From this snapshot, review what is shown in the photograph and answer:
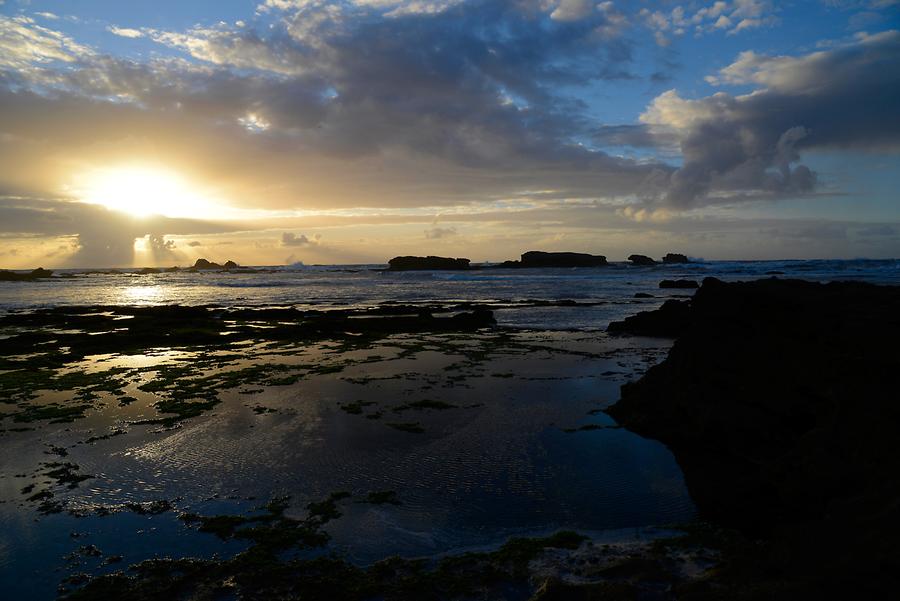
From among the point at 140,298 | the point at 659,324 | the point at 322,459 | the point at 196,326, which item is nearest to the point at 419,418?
the point at 322,459

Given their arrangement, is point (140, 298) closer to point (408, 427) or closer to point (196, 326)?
point (196, 326)

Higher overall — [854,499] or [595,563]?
[854,499]

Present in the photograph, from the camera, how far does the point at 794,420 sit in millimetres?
10875

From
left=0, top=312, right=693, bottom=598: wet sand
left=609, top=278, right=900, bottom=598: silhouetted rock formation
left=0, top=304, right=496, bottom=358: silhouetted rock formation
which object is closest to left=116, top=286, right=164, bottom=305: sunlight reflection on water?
left=0, top=304, right=496, bottom=358: silhouetted rock formation

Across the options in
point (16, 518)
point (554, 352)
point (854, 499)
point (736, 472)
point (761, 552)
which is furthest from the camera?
point (554, 352)

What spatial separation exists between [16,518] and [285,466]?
443cm

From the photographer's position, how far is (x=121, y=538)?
825 centimetres

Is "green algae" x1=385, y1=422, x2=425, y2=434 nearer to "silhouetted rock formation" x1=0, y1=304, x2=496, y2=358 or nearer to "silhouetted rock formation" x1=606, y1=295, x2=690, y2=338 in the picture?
"silhouetted rock formation" x1=0, y1=304, x2=496, y2=358

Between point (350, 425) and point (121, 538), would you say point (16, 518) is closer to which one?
point (121, 538)

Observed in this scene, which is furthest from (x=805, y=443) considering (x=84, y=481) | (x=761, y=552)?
(x=84, y=481)

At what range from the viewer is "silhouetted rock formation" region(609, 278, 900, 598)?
6254 mm

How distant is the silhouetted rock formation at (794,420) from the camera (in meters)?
6.25

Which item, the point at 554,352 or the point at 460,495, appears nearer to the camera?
the point at 460,495

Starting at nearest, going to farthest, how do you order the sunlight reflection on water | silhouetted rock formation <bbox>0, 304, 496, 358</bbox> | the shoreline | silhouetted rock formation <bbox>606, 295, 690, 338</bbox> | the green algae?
the shoreline
the green algae
silhouetted rock formation <bbox>0, 304, 496, 358</bbox>
silhouetted rock formation <bbox>606, 295, 690, 338</bbox>
the sunlight reflection on water
